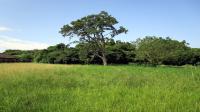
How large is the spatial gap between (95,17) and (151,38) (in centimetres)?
1144

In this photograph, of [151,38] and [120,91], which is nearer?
[120,91]

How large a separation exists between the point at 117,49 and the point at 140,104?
57.5 meters

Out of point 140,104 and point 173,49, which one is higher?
point 173,49

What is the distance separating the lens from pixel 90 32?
50062 mm

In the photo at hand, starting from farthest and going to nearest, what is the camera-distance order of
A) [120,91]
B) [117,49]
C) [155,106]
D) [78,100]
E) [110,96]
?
[117,49] → [120,91] → [110,96] → [78,100] → [155,106]

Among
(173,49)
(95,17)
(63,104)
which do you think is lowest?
(63,104)

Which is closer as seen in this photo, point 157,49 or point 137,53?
point 157,49

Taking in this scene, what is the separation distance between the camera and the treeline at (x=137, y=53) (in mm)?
50672

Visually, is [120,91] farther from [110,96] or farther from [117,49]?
[117,49]

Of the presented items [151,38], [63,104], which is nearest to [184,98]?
[63,104]

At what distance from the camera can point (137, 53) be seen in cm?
5369

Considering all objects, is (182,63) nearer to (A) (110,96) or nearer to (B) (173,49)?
(B) (173,49)

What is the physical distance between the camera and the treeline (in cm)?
5067

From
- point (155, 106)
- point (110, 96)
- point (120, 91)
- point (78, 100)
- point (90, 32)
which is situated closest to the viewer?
point (155, 106)
